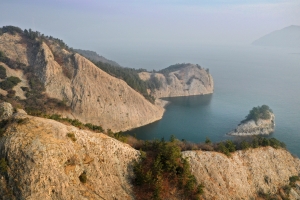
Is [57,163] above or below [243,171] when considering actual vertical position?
above

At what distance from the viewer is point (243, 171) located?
2416cm

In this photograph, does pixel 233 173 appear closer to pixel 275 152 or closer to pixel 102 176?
pixel 275 152

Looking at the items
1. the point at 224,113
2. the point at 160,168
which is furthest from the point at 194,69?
the point at 160,168

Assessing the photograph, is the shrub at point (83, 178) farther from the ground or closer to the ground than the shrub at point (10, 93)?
closer to the ground

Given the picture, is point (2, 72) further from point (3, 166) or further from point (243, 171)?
point (243, 171)

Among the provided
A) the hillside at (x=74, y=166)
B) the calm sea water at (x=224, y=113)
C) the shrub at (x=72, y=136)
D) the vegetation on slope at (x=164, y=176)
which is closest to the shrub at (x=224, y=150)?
the hillside at (x=74, y=166)

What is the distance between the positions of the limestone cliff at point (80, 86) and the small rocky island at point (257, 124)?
70.6 feet

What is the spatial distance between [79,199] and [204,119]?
168 ft

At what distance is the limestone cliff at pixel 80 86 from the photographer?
50.5 m

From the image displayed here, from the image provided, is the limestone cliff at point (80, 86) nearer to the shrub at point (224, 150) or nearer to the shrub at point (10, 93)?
the shrub at point (10, 93)

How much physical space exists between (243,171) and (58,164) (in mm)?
18563

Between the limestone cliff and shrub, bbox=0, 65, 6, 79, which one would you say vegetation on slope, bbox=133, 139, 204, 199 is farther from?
shrub, bbox=0, 65, 6, 79

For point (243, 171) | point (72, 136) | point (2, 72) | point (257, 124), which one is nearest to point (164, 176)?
point (72, 136)

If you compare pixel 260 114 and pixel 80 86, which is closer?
pixel 80 86
